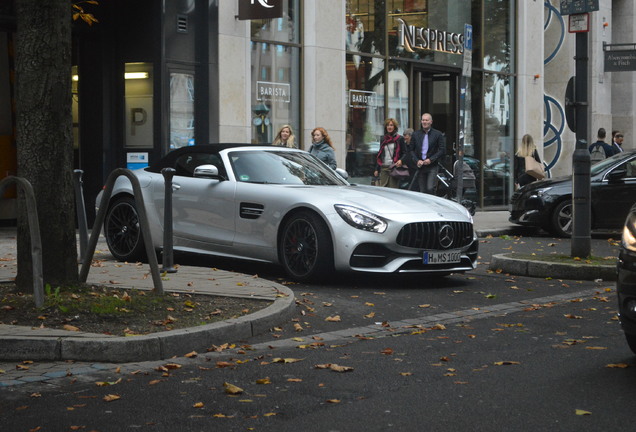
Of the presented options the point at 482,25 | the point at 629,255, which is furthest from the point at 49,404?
the point at 482,25

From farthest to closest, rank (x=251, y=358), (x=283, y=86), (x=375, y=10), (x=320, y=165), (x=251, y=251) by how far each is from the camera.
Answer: (x=375, y=10) < (x=283, y=86) < (x=320, y=165) < (x=251, y=251) < (x=251, y=358)

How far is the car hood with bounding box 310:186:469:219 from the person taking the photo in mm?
10406

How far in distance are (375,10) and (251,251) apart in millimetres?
12183

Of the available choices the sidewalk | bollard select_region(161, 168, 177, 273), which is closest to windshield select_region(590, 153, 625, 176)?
the sidewalk

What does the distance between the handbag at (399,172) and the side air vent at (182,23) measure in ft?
15.3

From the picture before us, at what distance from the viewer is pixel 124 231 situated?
40.2ft

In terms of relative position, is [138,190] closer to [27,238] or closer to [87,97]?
[27,238]

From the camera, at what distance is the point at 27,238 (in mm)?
8133

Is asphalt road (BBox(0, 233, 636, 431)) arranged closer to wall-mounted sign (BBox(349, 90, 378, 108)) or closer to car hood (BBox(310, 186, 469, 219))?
car hood (BBox(310, 186, 469, 219))

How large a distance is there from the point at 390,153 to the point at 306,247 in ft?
31.8

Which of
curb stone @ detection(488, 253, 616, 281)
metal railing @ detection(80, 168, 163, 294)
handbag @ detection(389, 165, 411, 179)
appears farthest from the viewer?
handbag @ detection(389, 165, 411, 179)

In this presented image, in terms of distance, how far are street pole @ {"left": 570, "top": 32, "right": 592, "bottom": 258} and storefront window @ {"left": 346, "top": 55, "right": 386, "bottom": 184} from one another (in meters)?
9.37

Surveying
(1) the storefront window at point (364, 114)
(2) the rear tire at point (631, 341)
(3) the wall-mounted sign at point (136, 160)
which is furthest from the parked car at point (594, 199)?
(2) the rear tire at point (631, 341)

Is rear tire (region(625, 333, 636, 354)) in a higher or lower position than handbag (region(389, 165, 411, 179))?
lower
